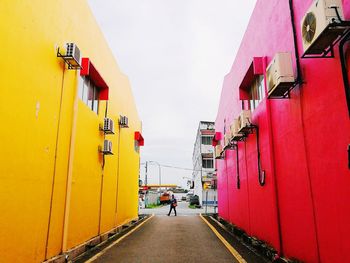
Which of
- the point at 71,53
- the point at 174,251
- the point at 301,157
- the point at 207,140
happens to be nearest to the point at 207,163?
the point at 207,140

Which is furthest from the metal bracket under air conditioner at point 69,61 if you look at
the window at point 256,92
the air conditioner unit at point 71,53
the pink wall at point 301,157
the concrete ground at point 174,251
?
the window at point 256,92

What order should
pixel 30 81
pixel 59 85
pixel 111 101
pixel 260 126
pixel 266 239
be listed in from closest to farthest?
pixel 30 81 < pixel 59 85 < pixel 266 239 < pixel 260 126 < pixel 111 101

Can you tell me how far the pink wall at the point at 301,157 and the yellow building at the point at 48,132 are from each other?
4.86 metres

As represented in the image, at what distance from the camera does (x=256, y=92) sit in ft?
32.9

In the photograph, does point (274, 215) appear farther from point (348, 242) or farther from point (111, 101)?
point (111, 101)

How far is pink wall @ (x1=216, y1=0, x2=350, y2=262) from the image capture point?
4.44 metres

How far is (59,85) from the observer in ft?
23.0

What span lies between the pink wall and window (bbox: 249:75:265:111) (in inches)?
23.4

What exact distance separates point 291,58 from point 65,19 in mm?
5169

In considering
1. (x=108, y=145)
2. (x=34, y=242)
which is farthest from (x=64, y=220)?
(x=108, y=145)

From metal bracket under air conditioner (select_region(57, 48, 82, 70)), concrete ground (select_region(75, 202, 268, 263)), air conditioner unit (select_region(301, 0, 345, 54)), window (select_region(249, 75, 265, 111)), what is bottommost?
concrete ground (select_region(75, 202, 268, 263))

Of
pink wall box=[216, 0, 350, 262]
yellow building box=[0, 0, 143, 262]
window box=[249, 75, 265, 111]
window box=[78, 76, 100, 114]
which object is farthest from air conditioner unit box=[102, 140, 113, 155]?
window box=[249, 75, 265, 111]

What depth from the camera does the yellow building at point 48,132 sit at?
5047 millimetres

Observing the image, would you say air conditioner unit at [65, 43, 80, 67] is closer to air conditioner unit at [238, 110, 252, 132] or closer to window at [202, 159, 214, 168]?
air conditioner unit at [238, 110, 252, 132]
